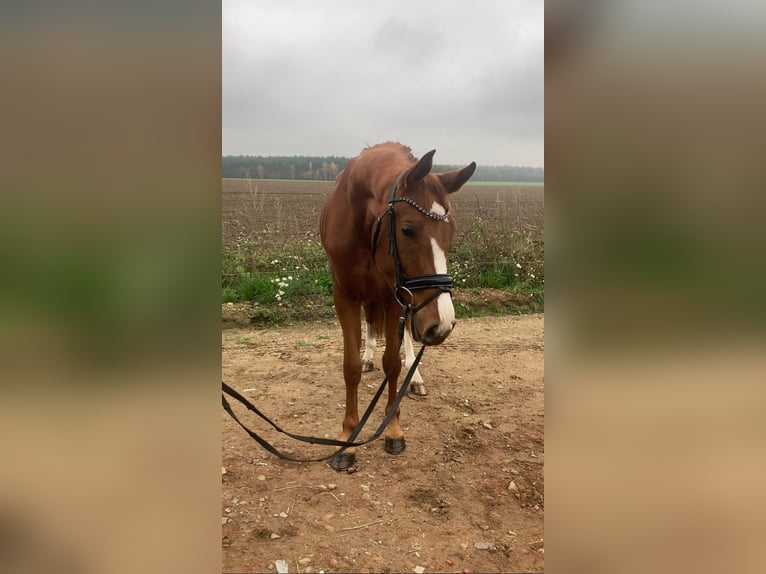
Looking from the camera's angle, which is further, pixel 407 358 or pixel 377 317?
pixel 407 358

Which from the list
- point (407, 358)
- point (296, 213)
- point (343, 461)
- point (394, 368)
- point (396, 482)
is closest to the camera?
point (396, 482)

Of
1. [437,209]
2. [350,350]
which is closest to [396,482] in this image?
[350,350]

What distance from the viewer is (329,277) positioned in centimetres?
819

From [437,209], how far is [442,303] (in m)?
0.56

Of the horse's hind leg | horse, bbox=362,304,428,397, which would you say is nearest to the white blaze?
the horse's hind leg

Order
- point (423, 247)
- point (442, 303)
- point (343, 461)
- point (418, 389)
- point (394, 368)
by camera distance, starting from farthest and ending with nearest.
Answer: point (418, 389)
point (394, 368)
point (343, 461)
point (423, 247)
point (442, 303)

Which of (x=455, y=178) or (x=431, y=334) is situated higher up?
(x=455, y=178)

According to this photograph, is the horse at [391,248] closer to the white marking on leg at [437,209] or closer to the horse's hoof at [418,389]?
the white marking on leg at [437,209]

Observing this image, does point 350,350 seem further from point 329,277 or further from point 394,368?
point 329,277

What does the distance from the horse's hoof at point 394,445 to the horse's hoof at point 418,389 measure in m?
1.19

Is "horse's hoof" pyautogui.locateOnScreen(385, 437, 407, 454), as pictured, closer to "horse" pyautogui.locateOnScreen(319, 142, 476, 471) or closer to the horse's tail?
"horse" pyautogui.locateOnScreen(319, 142, 476, 471)

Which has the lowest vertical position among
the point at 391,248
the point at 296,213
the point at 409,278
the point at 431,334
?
the point at 431,334
